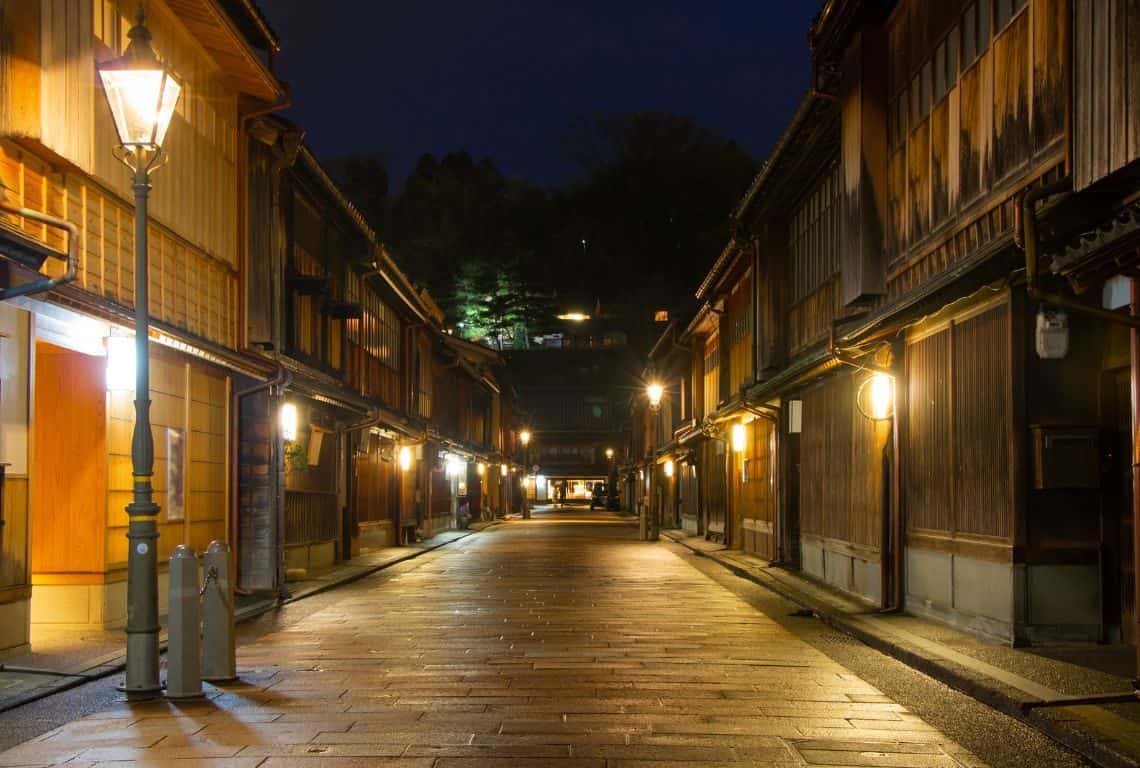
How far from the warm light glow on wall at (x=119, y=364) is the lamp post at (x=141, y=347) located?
12.8 feet

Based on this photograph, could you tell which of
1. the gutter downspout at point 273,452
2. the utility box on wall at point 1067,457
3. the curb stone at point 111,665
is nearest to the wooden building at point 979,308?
the utility box on wall at point 1067,457

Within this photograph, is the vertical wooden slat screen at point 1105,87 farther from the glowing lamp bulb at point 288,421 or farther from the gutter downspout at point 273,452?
the glowing lamp bulb at point 288,421

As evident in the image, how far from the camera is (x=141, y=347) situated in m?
10.0

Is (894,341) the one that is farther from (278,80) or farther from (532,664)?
(278,80)

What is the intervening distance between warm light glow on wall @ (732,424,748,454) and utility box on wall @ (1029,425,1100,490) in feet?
61.0

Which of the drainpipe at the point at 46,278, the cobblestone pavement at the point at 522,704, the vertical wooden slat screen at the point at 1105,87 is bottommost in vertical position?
the cobblestone pavement at the point at 522,704

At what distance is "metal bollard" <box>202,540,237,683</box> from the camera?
10312 millimetres

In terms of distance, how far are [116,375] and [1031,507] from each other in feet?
35.6

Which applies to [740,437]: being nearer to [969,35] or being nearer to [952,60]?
[952,60]

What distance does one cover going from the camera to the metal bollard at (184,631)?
957 centimetres

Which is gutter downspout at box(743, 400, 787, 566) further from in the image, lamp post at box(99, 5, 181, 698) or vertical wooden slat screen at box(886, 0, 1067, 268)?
lamp post at box(99, 5, 181, 698)

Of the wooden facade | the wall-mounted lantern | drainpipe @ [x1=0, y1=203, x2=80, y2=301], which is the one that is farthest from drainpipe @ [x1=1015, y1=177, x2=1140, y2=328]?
the wooden facade

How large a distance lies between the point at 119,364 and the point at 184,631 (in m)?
5.18

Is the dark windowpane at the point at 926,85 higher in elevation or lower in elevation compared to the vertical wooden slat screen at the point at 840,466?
higher
